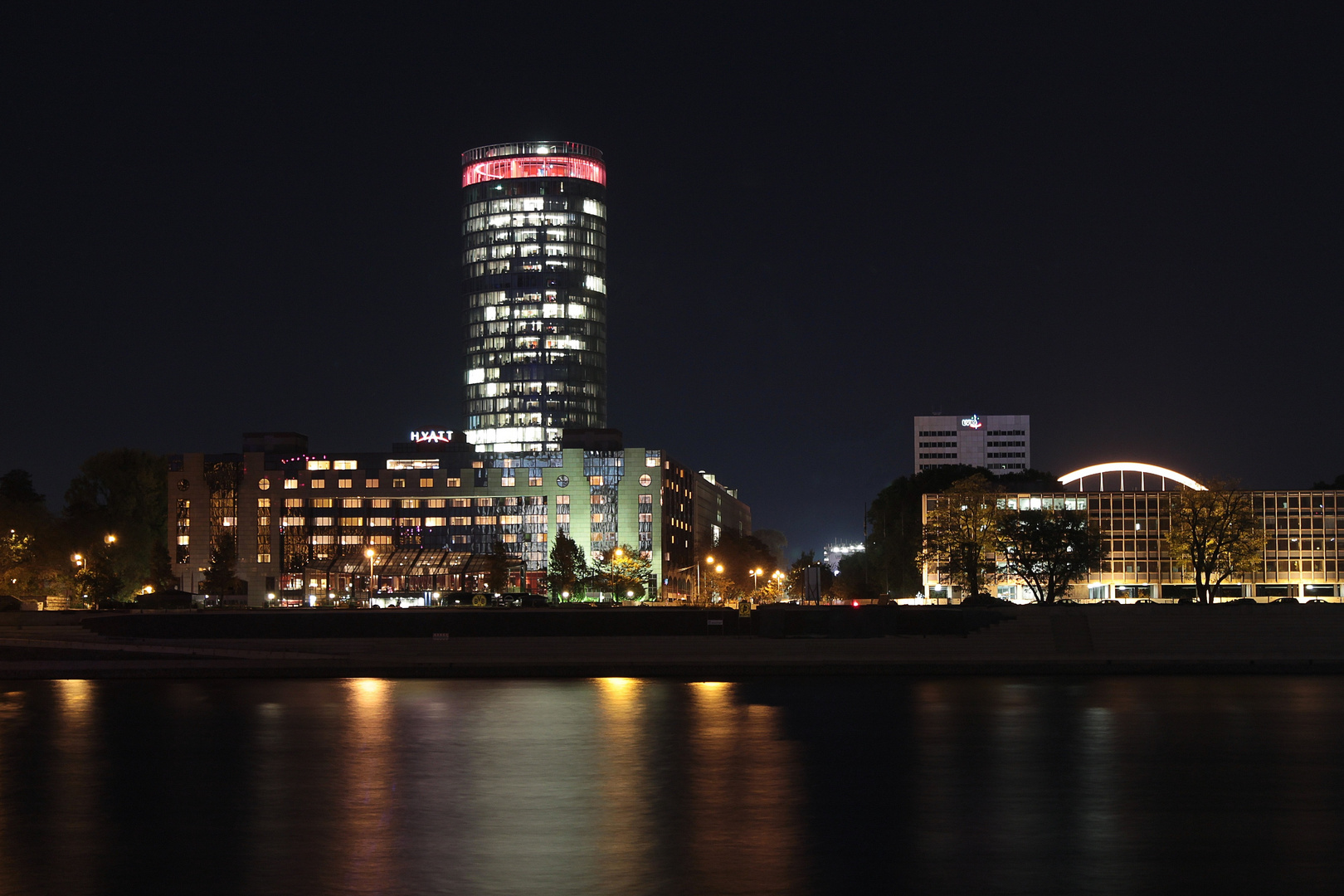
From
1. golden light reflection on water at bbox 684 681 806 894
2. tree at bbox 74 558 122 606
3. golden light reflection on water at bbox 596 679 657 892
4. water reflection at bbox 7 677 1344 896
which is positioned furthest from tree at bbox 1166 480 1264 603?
tree at bbox 74 558 122 606

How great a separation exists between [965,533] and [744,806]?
9092 cm

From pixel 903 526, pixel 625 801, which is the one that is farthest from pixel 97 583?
pixel 625 801

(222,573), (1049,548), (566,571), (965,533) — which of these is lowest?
(566,571)

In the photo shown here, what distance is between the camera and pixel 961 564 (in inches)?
4178

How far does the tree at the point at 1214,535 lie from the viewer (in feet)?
356

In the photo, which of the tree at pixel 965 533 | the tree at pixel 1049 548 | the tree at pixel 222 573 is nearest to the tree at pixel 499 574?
the tree at pixel 222 573

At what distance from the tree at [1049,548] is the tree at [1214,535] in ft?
37.1

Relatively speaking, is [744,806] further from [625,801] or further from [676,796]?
[625,801]

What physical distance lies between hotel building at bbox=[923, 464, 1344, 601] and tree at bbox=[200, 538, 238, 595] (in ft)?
292

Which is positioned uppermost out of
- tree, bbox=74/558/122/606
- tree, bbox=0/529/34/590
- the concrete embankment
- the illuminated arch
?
the illuminated arch

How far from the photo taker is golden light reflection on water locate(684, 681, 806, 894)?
15.1m

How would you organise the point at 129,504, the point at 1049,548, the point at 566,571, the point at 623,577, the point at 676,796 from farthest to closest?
the point at 566,571 → the point at 623,577 → the point at 129,504 → the point at 1049,548 → the point at 676,796

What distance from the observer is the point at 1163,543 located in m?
154

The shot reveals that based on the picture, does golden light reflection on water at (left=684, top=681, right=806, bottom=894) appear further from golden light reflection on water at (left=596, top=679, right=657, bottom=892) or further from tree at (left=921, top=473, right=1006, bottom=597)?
tree at (left=921, top=473, right=1006, bottom=597)
